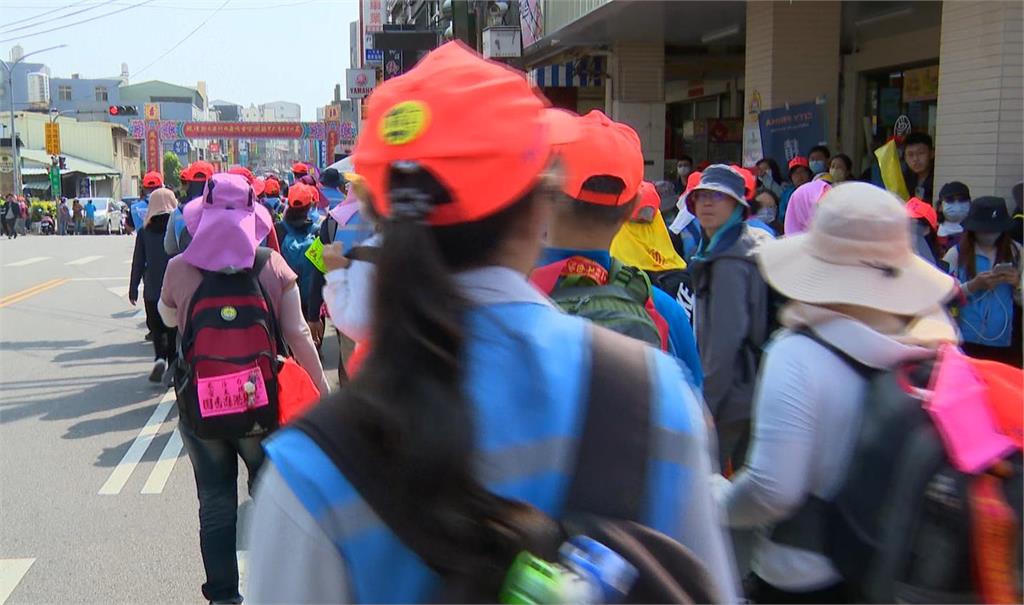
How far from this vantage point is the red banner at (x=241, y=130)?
60.1 metres

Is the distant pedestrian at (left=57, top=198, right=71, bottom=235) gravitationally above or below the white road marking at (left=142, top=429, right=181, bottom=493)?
above

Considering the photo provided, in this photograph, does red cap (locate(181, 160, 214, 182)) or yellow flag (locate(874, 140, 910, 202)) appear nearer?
yellow flag (locate(874, 140, 910, 202))

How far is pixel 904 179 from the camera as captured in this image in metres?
8.45

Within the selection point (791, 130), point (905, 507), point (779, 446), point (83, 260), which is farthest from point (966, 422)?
point (83, 260)

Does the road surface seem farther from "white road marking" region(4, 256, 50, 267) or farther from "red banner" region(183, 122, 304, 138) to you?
"red banner" region(183, 122, 304, 138)

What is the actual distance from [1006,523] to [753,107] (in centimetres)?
1058

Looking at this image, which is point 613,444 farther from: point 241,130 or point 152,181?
point 241,130

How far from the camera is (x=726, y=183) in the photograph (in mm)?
4281

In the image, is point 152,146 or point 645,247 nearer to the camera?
point 645,247

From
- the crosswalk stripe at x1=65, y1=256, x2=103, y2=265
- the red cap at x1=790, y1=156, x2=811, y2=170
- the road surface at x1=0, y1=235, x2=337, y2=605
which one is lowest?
the road surface at x1=0, y1=235, x2=337, y2=605

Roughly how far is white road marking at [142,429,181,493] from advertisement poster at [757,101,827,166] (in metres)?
7.38

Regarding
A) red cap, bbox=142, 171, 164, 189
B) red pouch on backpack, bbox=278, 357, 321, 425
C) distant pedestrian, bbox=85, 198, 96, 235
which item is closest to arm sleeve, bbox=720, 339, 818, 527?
red pouch on backpack, bbox=278, 357, 321, 425

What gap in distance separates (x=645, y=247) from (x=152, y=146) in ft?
204

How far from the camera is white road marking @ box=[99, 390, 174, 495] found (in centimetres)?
618
